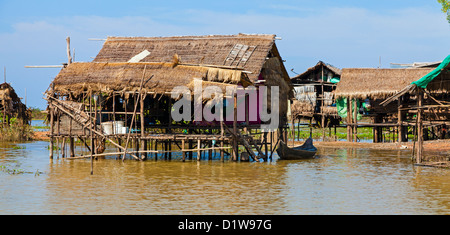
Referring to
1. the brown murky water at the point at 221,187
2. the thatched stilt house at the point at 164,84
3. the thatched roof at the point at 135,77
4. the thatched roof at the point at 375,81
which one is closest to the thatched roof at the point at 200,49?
the thatched stilt house at the point at 164,84

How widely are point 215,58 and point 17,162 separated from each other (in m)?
8.39

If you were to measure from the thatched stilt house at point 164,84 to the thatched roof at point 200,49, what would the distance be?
4 cm

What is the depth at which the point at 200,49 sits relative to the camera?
976 inches

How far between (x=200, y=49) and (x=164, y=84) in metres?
3.75

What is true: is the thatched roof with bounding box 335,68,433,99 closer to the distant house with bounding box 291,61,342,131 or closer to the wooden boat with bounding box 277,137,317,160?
the distant house with bounding box 291,61,342,131

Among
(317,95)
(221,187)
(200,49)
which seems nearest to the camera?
(221,187)

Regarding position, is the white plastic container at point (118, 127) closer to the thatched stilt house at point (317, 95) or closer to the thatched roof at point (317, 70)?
the thatched stilt house at point (317, 95)

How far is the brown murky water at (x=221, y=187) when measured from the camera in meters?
12.9

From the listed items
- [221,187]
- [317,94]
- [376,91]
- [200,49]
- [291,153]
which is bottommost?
[221,187]

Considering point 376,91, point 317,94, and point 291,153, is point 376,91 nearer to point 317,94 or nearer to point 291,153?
point 317,94

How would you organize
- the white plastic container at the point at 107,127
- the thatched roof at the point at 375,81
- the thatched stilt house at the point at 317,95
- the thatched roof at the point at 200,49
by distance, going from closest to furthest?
the white plastic container at the point at 107,127 < the thatched roof at the point at 200,49 < the thatched roof at the point at 375,81 < the thatched stilt house at the point at 317,95

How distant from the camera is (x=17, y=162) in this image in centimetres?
2191

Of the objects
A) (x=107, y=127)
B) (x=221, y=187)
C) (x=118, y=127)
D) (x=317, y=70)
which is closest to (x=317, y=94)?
(x=317, y=70)

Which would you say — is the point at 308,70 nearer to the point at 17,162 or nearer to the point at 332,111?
the point at 332,111
